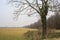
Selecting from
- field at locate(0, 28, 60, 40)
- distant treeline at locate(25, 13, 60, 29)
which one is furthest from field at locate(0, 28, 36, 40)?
distant treeline at locate(25, 13, 60, 29)

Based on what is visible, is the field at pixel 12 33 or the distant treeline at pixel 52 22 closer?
the field at pixel 12 33

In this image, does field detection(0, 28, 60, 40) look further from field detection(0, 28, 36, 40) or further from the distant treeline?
the distant treeline

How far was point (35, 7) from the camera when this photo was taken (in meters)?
4.60

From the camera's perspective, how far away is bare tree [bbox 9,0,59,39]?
14.7 feet

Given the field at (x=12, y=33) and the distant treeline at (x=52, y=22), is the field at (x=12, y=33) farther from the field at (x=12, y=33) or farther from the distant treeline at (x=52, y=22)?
the distant treeline at (x=52, y=22)

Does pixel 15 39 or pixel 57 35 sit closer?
pixel 15 39

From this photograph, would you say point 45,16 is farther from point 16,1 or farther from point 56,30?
point 16,1

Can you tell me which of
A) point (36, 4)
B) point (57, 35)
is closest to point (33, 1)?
point (36, 4)

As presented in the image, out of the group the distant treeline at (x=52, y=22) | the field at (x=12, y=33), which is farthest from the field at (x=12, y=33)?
the distant treeline at (x=52, y=22)

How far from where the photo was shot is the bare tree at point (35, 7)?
14.7 feet

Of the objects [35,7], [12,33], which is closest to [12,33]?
[12,33]

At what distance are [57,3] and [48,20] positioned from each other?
540mm

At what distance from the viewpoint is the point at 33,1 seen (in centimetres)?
461

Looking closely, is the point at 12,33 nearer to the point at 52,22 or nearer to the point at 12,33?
the point at 12,33
